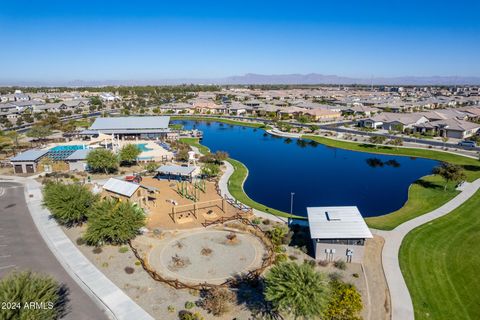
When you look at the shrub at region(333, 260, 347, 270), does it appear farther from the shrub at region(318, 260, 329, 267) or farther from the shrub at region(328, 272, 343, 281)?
the shrub at region(328, 272, 343, 281)

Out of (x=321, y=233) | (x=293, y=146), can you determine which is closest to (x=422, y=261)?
(x=321, y=233)

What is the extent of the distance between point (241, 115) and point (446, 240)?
11790 cm

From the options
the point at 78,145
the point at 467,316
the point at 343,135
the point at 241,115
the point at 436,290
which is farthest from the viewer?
the point at 241,115

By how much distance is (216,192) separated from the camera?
5025 cm

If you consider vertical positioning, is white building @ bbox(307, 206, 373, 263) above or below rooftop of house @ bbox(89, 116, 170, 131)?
below

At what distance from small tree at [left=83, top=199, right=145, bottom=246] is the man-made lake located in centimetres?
2049

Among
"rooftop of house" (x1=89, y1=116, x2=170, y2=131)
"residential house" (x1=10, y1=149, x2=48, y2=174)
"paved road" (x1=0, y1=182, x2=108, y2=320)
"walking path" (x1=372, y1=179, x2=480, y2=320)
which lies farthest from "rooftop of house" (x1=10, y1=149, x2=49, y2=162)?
"walking path" (x1=372, y1=179, x2=480, y2=320)

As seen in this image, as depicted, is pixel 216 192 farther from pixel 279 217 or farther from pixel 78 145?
pixel 78 145

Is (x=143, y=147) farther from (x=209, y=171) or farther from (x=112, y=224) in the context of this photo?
(x=112, y=224)

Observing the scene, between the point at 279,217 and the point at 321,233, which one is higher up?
the point at 321,233

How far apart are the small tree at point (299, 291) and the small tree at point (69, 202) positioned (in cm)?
2581

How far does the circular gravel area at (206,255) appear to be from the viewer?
2922 centimetres

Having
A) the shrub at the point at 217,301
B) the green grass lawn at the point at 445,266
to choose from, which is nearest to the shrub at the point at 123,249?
the shrub at the point at 217,301

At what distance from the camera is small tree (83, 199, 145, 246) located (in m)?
32.7
